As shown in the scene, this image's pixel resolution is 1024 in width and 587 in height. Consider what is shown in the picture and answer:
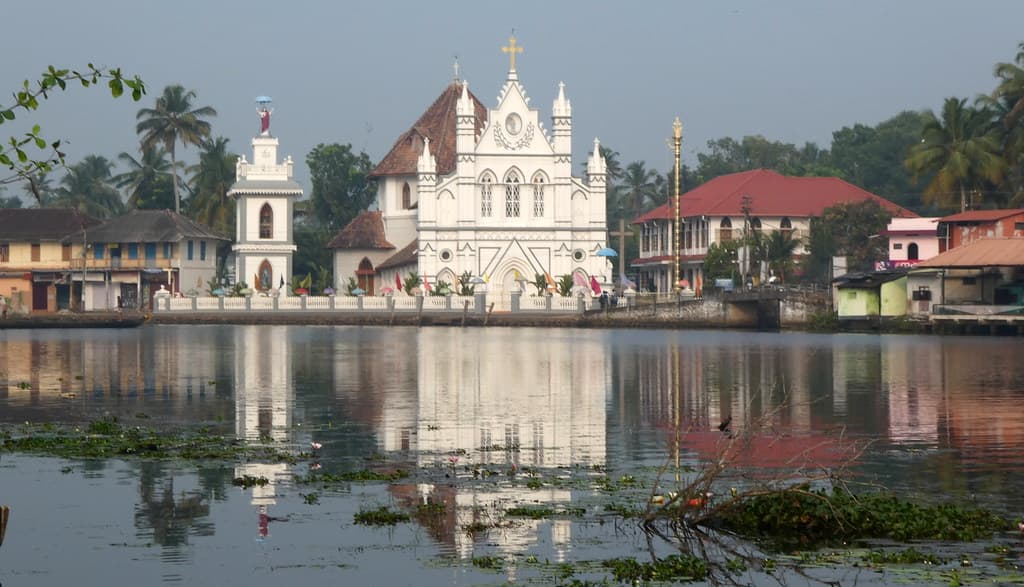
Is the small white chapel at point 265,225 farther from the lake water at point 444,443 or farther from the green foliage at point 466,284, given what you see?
the lake water at point 444,443

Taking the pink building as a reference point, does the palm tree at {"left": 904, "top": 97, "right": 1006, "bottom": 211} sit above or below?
above

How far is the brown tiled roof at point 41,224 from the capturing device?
10331cm

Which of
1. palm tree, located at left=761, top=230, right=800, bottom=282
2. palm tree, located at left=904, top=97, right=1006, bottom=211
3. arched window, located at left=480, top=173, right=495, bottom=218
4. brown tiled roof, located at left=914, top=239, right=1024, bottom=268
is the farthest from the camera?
arched window, located at left=480, top=173, right=495, bottom=218

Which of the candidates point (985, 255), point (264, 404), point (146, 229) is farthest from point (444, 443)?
point (146, 229)

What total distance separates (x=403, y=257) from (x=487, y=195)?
23.7 ft

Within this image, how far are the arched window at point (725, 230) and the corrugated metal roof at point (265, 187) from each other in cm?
2753

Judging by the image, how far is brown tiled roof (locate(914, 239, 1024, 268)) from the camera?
71.6 metres

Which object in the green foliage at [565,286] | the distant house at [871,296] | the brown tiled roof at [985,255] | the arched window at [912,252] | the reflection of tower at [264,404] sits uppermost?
the arched window at [912,252]

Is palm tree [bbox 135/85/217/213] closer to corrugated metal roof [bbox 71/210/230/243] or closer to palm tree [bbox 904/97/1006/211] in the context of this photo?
corrugated metal roof [bbox 71/210/230/243]

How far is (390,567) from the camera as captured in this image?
1584cm

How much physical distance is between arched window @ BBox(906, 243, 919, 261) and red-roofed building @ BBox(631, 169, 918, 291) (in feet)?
29.9

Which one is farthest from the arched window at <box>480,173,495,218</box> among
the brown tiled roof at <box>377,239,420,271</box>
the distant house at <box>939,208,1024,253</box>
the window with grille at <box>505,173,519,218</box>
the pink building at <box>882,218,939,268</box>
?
the distant house at <box>939,208,1024,253</box>

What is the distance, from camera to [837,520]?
56.1 ft

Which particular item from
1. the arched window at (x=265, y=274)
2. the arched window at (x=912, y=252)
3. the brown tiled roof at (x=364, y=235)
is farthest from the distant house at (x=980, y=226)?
the arched window at (x=265, y=274)
